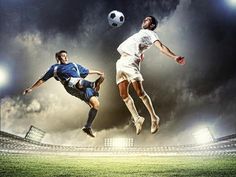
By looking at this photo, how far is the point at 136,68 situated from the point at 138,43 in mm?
675

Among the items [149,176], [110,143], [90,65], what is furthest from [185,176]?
[110,143]

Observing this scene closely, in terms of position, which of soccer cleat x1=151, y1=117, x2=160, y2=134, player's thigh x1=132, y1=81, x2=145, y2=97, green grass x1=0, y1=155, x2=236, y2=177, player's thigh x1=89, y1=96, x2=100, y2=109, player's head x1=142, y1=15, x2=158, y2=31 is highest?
player's head x1=142, y1=15, x2=158, y2=31

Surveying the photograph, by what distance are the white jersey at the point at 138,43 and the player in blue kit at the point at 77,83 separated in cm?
81

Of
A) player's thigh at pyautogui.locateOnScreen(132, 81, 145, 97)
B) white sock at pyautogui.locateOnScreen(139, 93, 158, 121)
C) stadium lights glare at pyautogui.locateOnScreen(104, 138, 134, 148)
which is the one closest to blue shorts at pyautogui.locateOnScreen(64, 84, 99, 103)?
player's thigh at pyautogui.locateOnScreen(132, 81, 145, 97)

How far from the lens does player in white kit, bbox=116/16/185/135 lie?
6625 mm

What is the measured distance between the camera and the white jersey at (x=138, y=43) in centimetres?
723

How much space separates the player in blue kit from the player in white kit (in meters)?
0.61

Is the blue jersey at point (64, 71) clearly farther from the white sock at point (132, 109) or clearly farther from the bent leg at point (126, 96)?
the white sock at point (132, 109)

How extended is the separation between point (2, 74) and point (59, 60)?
12051 millimetres

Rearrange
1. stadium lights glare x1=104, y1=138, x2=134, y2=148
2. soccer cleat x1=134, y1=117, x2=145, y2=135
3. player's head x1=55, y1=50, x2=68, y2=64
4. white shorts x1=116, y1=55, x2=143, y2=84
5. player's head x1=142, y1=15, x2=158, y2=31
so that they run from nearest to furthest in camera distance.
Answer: soccer cleat x1=134, y1=117, x2=145, y2=135 < white shorts x1=116, y1=55, x2=143, y2=84 < player's head x1=142, y1=15, x2=158, y2=31 < player's head x1=55, y1=50, x2=68, y2=64 < stadium lights glare x1=104, y1=138, x2=134, y2=148

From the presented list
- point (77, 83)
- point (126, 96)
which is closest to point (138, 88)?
point (126, 96)

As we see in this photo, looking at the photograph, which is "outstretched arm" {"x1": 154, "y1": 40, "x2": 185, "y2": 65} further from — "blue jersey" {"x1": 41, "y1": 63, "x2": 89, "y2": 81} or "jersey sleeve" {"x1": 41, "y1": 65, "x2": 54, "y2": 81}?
"jersey sleeve" {"x1": 41, "y1": 65, "x2": 54, "y2": 81}

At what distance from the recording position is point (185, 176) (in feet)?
14.7

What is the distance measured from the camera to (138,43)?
7410 millimetres
